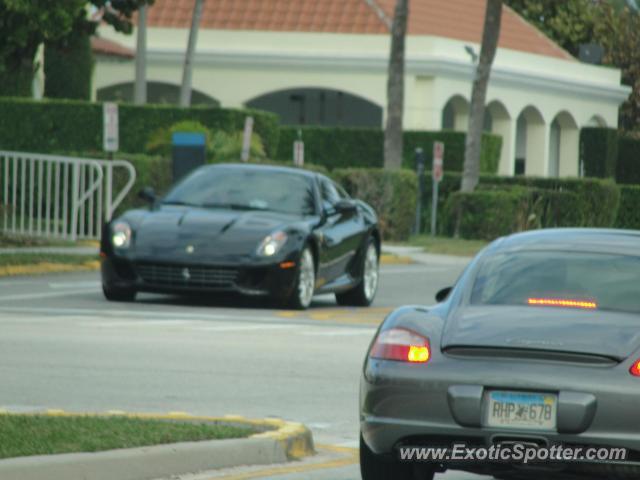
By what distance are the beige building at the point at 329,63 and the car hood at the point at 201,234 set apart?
1540 inches

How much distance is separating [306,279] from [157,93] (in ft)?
147

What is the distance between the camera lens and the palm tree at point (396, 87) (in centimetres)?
4441

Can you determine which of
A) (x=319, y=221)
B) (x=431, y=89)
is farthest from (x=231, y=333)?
(x=431, y=89)

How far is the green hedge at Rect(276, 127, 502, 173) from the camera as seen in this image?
2178 inches

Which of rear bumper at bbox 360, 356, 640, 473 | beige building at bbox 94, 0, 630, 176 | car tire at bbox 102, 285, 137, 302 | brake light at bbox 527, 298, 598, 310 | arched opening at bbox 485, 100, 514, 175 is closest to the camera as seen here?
rear bumper at bbox 360, 356, 640, 473

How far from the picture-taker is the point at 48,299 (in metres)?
21.5

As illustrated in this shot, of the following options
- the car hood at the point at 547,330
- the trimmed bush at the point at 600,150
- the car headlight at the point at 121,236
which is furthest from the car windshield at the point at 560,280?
the trimmed bush at the point at 600,150

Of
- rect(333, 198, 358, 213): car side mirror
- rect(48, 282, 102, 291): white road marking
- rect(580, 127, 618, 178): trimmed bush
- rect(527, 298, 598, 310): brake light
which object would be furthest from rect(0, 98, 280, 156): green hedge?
rect(527, 298, 598, 310): brake light

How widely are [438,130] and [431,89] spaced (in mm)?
5002

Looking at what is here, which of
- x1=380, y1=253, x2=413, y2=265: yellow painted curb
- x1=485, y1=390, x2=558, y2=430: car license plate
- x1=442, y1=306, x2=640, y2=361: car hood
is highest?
x1=442, y1=306, x2=640, y2=361: car hood

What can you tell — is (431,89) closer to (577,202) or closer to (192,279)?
(577,202)

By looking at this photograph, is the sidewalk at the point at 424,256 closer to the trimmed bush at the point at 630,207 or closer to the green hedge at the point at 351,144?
the green hedge at the point at 351,144

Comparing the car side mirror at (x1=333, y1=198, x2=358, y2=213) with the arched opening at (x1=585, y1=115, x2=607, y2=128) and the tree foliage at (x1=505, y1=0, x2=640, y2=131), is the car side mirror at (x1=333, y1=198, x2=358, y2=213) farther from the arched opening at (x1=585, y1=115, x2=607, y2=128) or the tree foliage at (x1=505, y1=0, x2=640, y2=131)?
the arched opening at (x1=585, y1=115, x2=607, y2=128)

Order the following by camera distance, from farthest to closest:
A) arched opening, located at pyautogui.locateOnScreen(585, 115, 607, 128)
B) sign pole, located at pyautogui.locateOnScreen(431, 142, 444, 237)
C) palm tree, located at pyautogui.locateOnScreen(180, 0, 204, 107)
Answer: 1. arched opening, located at pyautogui.locateOnScreen(585, 115, 607, 128)
2. palm tree, located at pyautogui.locateOnScreen(180, 0, 204, 107)
3. sign pole, located at pyautogui.locateOnScreen(431, 142, 444, 237)
